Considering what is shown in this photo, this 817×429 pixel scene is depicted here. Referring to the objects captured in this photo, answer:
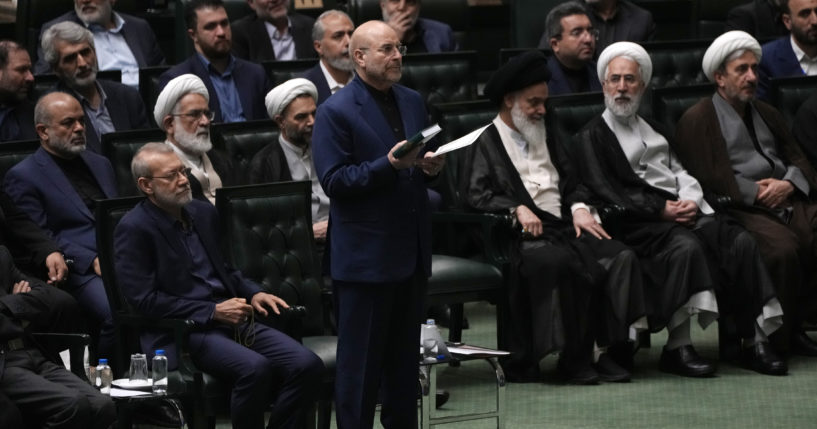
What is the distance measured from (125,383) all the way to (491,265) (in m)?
1.96

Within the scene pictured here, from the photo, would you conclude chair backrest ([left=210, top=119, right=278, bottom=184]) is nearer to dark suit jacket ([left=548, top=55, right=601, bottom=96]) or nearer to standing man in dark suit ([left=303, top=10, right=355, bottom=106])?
standing man in dark suit ([left=303, top=10, right=355, bottom=106])

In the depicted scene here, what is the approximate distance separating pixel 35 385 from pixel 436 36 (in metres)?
4.13

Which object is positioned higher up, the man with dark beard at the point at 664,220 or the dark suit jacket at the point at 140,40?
the dark suit jacket at the point at 140,40

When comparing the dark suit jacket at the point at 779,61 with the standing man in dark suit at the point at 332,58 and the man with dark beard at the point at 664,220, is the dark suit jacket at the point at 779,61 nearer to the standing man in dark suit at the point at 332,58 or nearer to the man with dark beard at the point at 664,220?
the man with dark beard at the point at 664,220

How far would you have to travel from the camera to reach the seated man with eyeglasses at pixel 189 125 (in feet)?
20.0

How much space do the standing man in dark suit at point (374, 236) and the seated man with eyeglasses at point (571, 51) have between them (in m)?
2.97

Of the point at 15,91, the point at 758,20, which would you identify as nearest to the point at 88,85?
the point at 15,91

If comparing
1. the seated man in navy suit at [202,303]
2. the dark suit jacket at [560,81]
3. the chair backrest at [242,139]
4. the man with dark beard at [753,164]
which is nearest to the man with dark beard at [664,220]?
the man with dark beard at [753,164]

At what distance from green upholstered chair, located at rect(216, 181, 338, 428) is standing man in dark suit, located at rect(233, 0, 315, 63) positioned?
2.58 m

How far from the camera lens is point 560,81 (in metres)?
7.69

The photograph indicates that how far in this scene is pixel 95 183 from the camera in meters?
6.09

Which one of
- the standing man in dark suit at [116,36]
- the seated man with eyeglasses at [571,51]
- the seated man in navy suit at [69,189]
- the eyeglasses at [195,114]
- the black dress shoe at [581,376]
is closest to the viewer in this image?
the seated man in navy suit at [69,189]

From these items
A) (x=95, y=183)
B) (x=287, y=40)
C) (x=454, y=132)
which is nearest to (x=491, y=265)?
(x=454, y=132)

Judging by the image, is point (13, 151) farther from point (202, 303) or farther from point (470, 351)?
point (470, 351)
